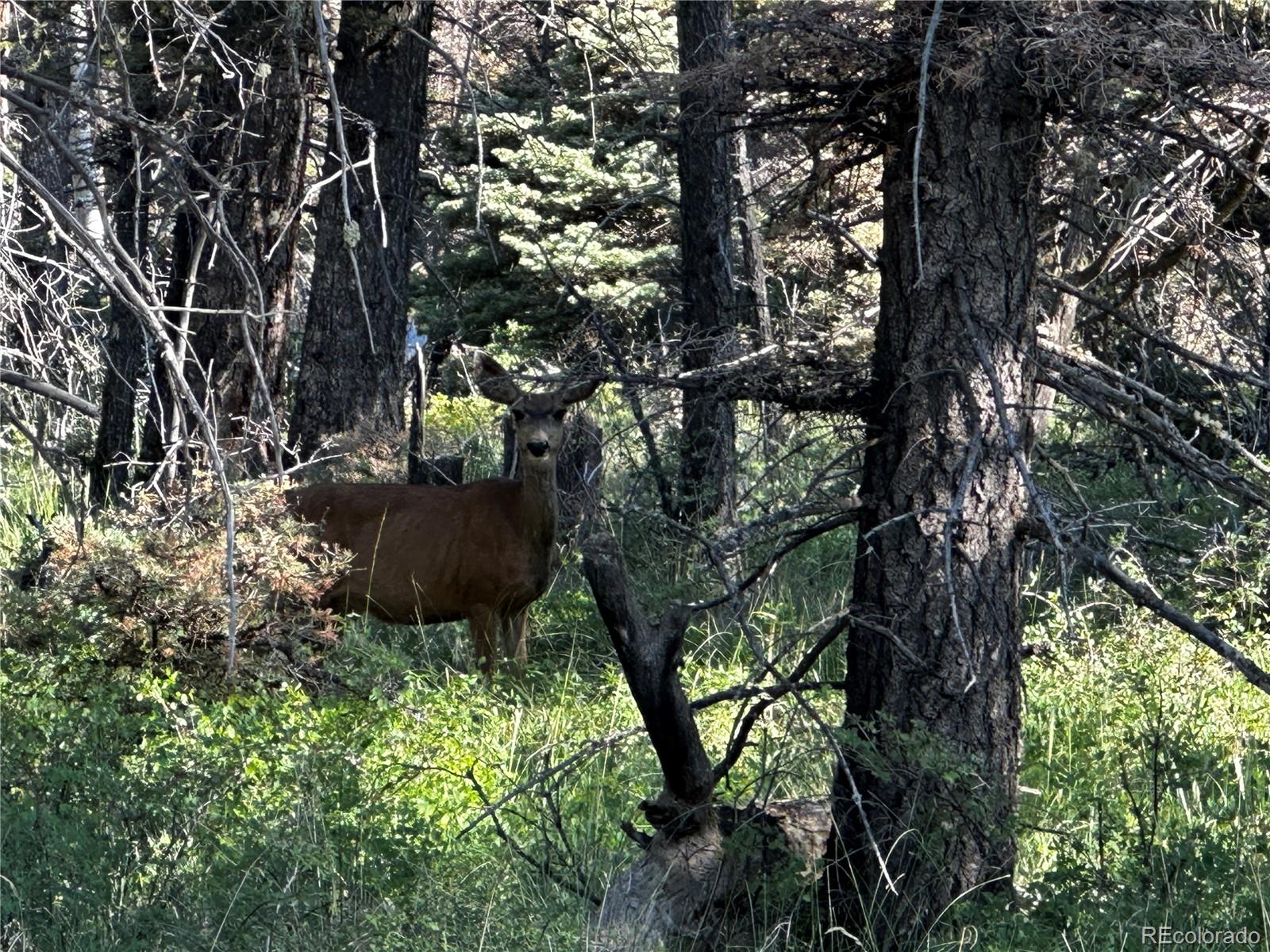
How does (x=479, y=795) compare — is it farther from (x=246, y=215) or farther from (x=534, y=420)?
(x=246, y=215)

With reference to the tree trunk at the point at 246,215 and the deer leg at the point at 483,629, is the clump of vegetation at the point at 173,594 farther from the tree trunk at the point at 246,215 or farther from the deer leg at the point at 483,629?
the tree trunk at the point at 246,215

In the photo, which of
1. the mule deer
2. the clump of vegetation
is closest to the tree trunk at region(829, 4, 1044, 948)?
the clump of vegetation

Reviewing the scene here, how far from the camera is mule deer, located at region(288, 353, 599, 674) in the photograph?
29.1 feet

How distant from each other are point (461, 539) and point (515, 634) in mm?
671

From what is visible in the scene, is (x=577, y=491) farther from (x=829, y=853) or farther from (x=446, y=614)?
(x=829, y=853)

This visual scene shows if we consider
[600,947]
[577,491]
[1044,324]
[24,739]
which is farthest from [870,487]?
[577,491]

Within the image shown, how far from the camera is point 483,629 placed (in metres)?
8.92

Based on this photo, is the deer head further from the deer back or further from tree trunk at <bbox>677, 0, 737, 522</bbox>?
tree trunk at <bbox>677, 0, 737, 522</bbox>

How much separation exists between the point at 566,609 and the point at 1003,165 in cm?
549

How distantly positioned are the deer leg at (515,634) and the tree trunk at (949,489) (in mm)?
4220

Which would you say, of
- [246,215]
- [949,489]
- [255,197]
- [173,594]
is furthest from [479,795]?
[246,215]

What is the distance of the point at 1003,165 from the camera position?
4633mm

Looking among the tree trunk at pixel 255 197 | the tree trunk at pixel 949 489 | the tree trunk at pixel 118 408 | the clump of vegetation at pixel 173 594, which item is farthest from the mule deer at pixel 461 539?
the tree trunk at pixel 949 489

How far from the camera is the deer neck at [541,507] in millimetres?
8945
